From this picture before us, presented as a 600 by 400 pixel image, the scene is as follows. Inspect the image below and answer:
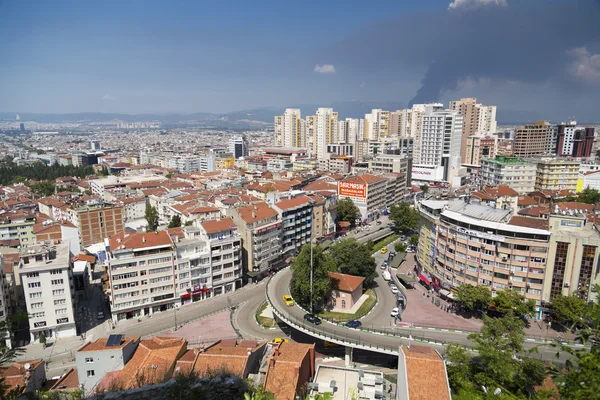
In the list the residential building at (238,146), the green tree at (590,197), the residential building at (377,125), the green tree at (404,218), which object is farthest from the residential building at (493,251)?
the residential building at (238,146)

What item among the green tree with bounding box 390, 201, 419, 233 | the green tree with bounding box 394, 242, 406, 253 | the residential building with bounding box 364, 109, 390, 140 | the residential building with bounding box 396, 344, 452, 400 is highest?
the residential building with bounding box 364, 109, 390, 140

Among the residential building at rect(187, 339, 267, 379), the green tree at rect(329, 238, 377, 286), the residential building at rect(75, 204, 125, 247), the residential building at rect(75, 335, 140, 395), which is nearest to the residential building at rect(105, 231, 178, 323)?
the residential building at rect(75, 335, 140, 395)

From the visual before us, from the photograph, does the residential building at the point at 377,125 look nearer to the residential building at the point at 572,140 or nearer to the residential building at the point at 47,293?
the residential building at the point at 572,140

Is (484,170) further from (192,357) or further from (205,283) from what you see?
(192,357)

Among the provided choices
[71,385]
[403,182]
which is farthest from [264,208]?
[403,182]

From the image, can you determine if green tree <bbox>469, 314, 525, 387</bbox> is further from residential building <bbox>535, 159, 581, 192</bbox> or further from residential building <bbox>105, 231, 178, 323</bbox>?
residential building <bbox>535, 159, 581, 192</bbox>
